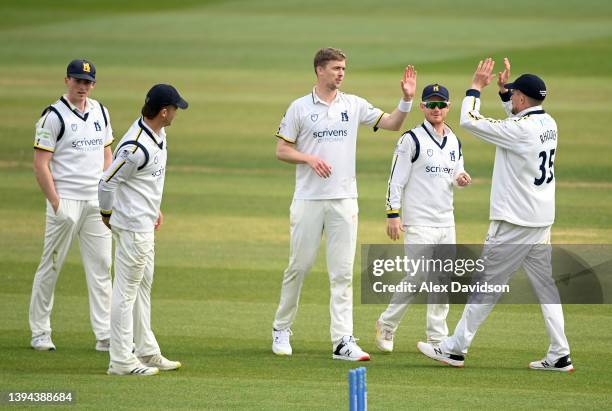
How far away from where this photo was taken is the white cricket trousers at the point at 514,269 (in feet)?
28.3

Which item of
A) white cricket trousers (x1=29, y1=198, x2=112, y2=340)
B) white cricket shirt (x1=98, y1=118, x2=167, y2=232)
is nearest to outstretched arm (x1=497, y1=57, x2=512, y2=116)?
white cricket shirt (x1=98, y1=118, x2=167, y2=232)

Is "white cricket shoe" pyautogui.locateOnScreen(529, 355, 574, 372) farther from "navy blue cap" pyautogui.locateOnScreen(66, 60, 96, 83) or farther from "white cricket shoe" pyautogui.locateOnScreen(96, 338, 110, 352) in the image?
"navy blue cap" pyautogui.locateOnScreen(66, 60, 96, 83)

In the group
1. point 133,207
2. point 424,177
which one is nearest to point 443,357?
point 424,177

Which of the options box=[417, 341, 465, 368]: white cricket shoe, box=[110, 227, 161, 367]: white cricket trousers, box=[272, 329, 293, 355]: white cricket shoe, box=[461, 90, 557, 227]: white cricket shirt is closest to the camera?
box=[110, 227, 161, 367]: white cricket trousers

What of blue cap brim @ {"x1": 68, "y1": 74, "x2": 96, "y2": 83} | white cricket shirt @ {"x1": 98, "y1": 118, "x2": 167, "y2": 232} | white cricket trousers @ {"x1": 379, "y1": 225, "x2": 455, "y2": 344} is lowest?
white cricket trousers @ {"x1": 379, "y1": 225, "x2": 455, "y2": 344}

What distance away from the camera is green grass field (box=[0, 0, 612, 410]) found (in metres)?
8.30

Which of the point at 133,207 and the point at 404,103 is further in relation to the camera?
the point at 404,103

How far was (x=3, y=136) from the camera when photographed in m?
22.3

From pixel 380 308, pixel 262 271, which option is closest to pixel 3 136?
pixel 262 271

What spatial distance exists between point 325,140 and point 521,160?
5.00ft

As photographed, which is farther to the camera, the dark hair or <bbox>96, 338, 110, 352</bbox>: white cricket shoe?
<bbox>96, 338, 110, 352</bbox>: white cricket shoe

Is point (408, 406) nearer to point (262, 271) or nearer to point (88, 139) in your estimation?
point (88, 139)

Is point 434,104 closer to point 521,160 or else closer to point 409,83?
point 409,83

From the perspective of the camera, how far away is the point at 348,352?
899 centimetres
